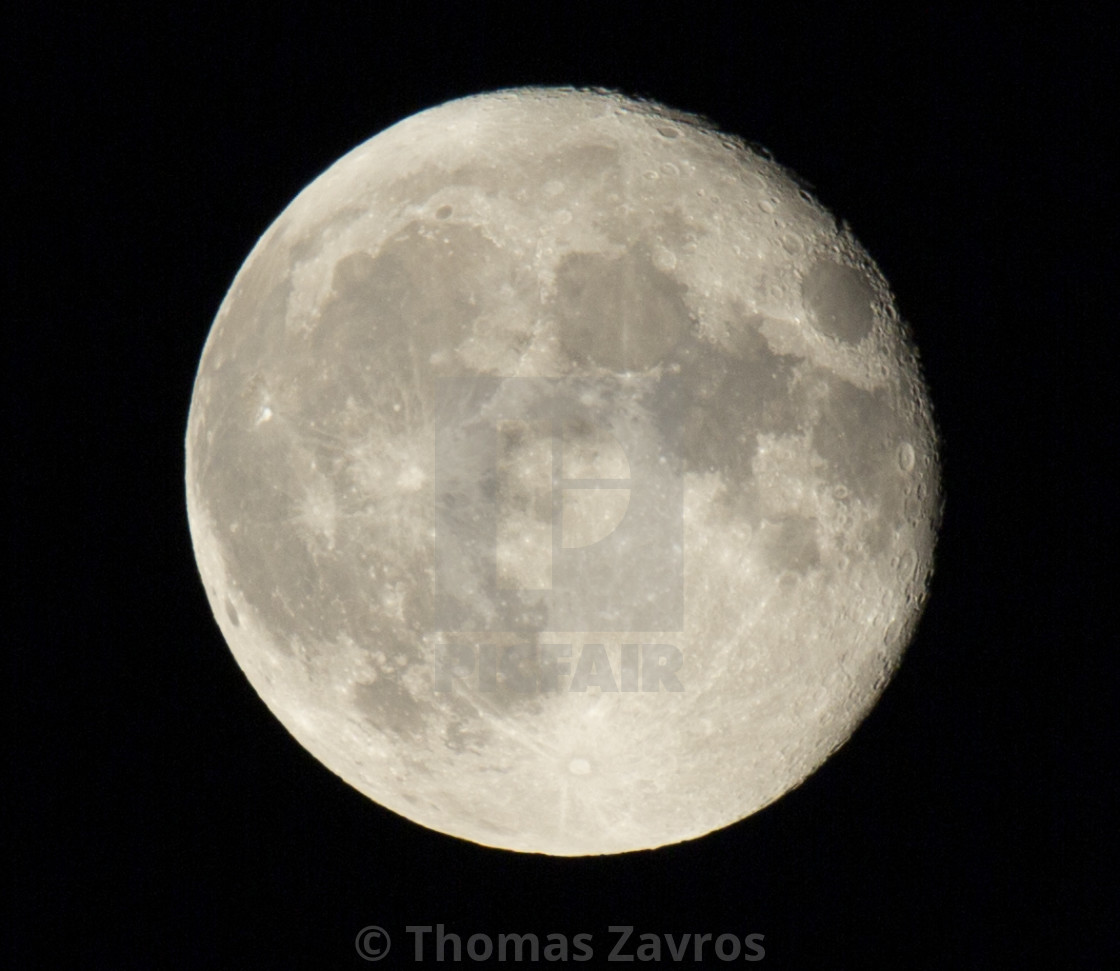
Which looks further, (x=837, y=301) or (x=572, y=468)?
(x=837, y=301)

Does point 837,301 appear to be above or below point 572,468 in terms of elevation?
above

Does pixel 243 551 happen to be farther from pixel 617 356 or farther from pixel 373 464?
pixel 617 356

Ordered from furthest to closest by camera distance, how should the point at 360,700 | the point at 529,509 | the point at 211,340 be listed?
the point at 211,340 < the point at 360,700 < the point at 529,509

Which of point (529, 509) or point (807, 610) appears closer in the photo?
point (529, 509)

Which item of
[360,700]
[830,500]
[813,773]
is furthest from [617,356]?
[813,773]

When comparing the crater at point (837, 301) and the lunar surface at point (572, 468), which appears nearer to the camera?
the lunar surface at point (572, 468)

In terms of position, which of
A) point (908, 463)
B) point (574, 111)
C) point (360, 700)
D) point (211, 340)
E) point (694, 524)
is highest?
point (574, 111)

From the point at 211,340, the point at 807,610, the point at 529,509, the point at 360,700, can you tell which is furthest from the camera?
the point at 211,340

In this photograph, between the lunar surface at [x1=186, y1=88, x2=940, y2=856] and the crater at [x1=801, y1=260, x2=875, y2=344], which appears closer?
the lunar surface at [x1=186, y1=88, x2=940, y2=856]
